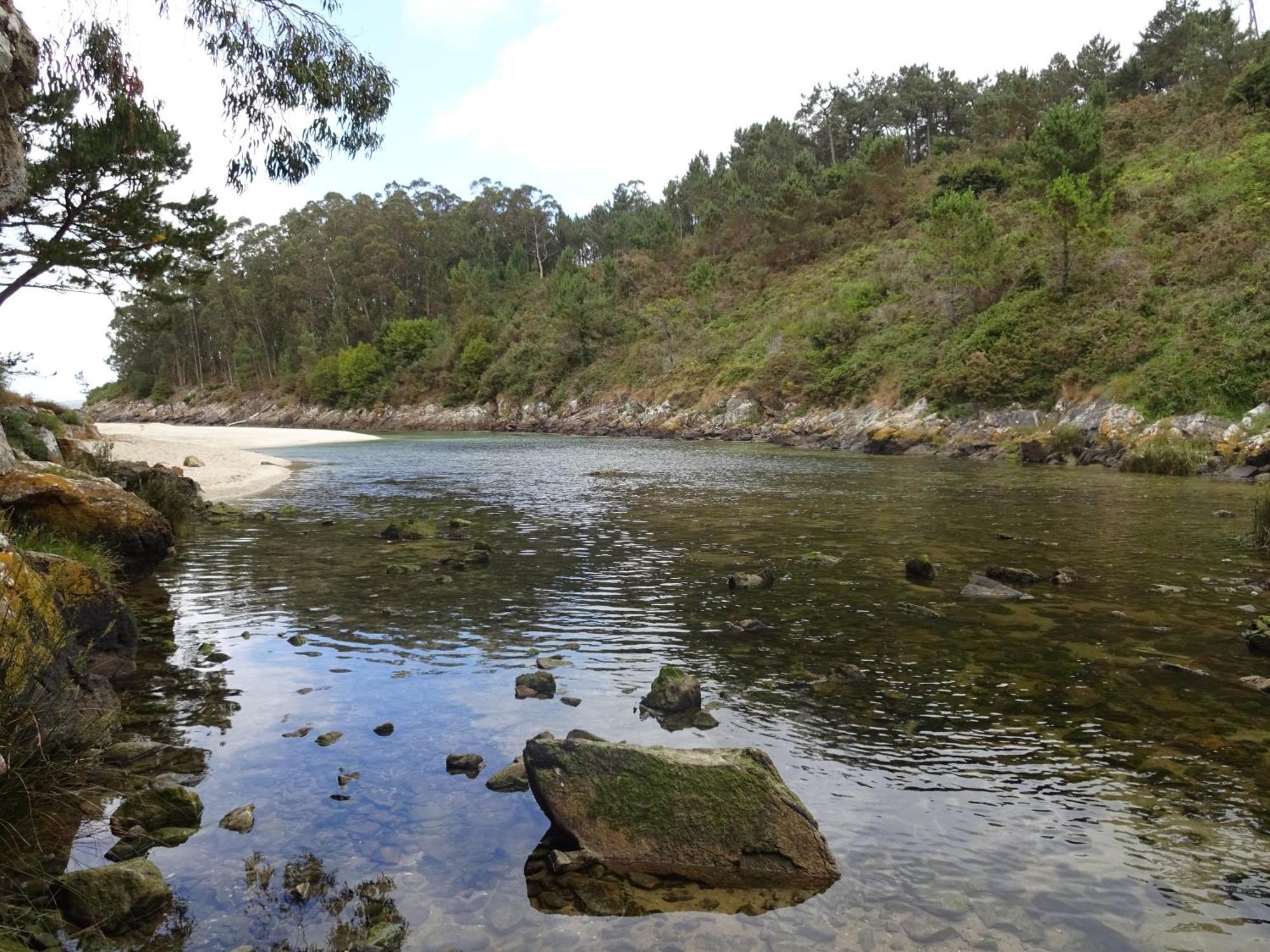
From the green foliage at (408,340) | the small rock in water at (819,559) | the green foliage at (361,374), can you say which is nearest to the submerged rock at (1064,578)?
the small rock in water at (819,559)

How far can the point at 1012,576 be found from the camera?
45.6 ft

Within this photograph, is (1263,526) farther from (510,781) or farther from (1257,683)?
(510,781)

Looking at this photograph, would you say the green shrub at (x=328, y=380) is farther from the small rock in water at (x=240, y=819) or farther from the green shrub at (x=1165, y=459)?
the small rock in water at (x=240, y=819)

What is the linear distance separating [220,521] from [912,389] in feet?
149

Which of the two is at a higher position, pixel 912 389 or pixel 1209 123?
pixel 1209 123

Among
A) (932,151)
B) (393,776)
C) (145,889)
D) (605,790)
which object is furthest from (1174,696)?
(932,151)

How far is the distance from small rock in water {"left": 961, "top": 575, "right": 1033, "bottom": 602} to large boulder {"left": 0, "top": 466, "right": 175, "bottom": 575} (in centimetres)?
1509

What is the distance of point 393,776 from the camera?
696 cm

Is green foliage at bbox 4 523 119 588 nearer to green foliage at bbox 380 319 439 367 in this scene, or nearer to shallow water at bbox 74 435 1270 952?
shallow water at bbox 74 435 1270 952

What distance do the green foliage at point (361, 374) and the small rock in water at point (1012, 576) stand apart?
114 meters

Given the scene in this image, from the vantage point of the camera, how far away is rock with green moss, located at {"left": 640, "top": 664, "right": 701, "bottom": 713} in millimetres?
8344

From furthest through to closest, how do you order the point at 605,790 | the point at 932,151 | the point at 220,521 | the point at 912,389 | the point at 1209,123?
the point at 932,151 → the point at 1209,123 → the point at 912,389 → the point at 220,521 → the point at 605,790

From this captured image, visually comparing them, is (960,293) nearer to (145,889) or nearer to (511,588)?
(511,588)

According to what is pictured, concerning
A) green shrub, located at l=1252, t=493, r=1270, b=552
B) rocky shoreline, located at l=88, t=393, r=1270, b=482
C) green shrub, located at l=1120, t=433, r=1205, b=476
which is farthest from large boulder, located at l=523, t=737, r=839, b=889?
green shrub, located at l=1120, t=433, r=1205, b=476
